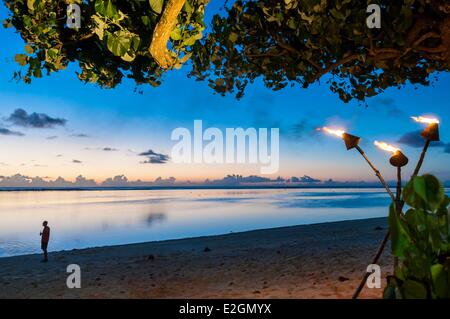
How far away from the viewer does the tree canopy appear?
478 centimetres

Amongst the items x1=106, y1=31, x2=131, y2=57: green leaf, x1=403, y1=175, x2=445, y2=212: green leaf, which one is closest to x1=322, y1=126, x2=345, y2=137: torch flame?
x1=403, y1=175, x2=445, y2=212: green leaf

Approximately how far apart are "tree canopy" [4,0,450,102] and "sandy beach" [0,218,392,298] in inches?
181

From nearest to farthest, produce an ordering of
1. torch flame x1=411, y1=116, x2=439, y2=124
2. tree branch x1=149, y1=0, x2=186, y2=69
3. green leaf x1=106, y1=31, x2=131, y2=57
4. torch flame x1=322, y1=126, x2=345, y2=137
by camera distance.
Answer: tree branch x1=149, y1=0, x2=186, y2=69, torch flame x1=411, y1=116, x2=439, y2=124, green leaf x1=106, y1=31, x2=131, y2=57, torch flame x1=322, y1=126, x2=345, y2=137

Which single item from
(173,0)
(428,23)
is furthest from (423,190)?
(428,23)

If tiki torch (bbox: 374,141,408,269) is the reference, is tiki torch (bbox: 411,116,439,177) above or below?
above

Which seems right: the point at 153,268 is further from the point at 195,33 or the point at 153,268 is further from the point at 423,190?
the point at 423,190

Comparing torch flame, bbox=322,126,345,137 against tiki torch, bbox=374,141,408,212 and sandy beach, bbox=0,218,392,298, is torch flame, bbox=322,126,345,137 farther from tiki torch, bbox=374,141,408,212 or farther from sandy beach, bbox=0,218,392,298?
sandy beach, bbox=0,218,392,298

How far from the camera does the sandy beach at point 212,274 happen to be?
688 centimetres

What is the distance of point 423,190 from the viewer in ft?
9.64

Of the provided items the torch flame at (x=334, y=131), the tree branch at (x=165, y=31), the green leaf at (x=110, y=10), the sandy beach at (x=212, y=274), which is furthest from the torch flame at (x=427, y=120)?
the green leaf at (x=110, y=10)

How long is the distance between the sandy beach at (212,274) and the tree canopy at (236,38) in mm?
4600

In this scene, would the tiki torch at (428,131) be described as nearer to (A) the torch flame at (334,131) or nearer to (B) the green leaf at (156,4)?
(A) the torch flame at (334,131)
